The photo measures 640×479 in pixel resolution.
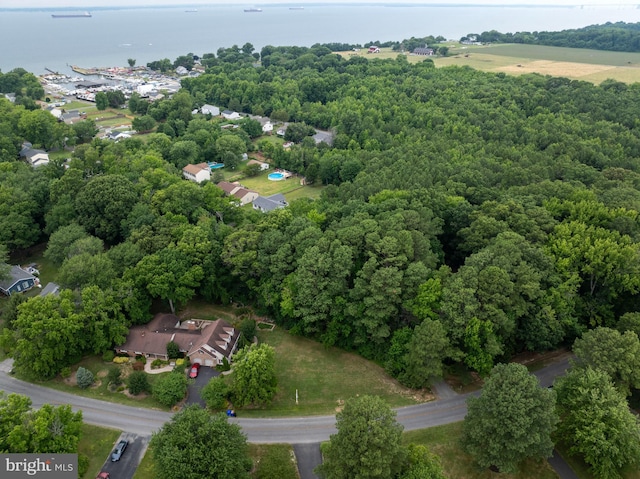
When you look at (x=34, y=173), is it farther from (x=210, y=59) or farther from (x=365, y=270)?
(x=210, y=59)

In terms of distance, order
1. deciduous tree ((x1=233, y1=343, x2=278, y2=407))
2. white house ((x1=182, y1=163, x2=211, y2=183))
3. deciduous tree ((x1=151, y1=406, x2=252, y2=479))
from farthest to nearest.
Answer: white house ((x1=182, y1=163, x2=211, y2=183))
deciduous tree ((x1=233, y1=343, x2=278, y2=407))
deciduous tree ((x1=151, y1=406, x2=252, y2=479))

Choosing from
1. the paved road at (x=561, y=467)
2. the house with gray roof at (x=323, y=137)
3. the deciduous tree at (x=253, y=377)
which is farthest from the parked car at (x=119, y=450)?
the house with gray roof at (x=323, y=137)

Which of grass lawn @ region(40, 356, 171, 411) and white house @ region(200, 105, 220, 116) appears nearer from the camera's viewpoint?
grass lawn @ region(40, 356, 171, 411)

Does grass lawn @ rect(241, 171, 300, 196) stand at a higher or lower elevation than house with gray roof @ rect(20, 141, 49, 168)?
lower

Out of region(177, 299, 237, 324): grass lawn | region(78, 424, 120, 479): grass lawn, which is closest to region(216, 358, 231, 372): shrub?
region(177, 299, 237, 324): grass lawn

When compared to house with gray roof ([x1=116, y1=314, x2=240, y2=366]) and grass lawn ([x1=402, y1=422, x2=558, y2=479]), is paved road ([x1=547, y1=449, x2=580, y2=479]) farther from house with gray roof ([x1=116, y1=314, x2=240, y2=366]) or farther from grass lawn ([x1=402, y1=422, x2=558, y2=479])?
house with gray roof ([x1=116, y1=314, x2=240, y2=366])

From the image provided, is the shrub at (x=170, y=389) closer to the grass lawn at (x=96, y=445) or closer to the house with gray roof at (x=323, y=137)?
the grass lawn at (x=96, y=445)
